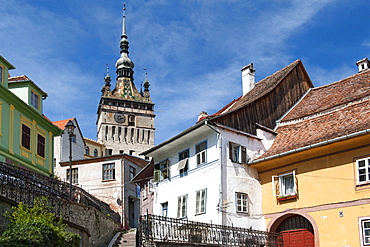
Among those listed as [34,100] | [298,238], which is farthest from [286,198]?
[34,100]

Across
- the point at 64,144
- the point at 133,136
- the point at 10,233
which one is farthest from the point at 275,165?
the point at 133,136

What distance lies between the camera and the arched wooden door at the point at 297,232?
23328 millimetres

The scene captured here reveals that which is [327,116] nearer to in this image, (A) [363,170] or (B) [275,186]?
(B) [275,186]

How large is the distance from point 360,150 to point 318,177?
2.38 m

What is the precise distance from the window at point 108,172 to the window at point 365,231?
25.8 meters

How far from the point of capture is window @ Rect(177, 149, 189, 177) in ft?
90.1

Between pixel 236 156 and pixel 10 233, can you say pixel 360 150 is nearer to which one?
pixel 236 156

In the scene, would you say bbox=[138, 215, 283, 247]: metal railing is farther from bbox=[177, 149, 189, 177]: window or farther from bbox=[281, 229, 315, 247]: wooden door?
bbox=[177, 149, 189, 177]: window

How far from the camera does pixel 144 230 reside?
19.8m

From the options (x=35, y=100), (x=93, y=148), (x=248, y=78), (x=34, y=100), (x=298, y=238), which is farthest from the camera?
(x=93, y=148)

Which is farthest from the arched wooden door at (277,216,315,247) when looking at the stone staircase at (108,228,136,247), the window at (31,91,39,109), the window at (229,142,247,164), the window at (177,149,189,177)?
the window at (31,91,39,109)

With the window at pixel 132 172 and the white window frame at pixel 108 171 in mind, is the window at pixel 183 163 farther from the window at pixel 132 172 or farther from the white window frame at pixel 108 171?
the window at pixel 132 172

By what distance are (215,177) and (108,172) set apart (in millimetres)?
20121

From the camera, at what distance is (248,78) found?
3381cm
